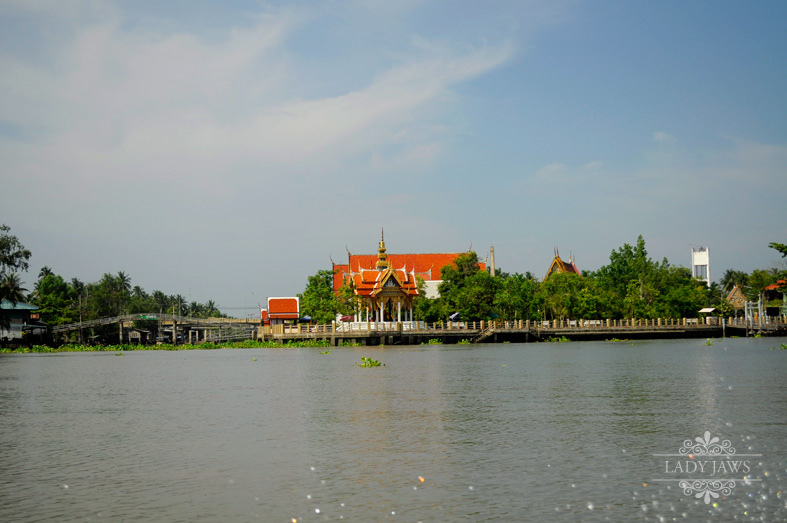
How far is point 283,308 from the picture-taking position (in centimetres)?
10800

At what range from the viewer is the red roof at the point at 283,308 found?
107 metres

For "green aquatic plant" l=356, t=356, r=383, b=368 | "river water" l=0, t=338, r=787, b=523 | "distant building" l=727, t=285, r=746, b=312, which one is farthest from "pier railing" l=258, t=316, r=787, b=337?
"distant building" l=727, t=285, r=746, b=312

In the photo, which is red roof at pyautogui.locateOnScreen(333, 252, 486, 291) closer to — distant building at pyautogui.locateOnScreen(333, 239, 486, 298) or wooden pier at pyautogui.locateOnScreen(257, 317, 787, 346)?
distant building at pyautogui.locateOnScreen(333, 239, 486, 298)

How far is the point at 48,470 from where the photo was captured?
42.0ft

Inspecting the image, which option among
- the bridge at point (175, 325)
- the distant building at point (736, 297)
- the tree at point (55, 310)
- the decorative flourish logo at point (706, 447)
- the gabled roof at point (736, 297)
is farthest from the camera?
the gabled roof at point (736, 297)

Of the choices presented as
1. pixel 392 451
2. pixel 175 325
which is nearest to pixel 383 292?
pixel 175 325

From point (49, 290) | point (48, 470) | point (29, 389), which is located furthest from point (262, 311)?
point (48, 470)

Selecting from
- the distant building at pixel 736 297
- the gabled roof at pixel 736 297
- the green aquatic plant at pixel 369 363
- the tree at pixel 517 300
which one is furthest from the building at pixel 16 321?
the gabled roof at pixel 736 297

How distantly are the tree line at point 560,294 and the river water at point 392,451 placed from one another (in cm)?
5493

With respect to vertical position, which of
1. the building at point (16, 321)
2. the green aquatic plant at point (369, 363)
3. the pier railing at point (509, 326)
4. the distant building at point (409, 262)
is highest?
the distant building at point (409, 262)

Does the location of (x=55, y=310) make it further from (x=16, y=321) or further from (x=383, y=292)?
(x=383, y=292)

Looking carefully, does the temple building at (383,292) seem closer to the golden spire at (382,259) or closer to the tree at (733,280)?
the golden spire at (382,259)

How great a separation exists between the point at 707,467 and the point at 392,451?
5204mm

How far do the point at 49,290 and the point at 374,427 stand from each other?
4142 inches
